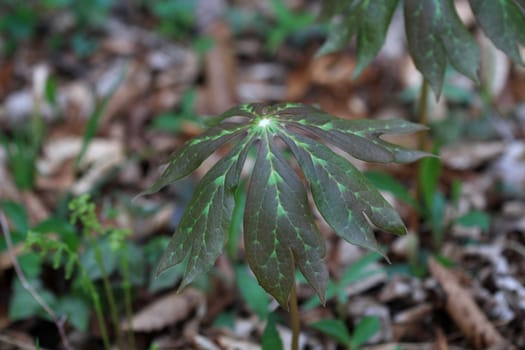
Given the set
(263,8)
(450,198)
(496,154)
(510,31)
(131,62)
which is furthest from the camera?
(263,8)

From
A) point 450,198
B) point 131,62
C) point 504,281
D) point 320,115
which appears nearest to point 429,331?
point 504,281

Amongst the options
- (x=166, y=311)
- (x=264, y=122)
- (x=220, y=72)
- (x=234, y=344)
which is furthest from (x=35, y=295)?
(x=220, y=72)

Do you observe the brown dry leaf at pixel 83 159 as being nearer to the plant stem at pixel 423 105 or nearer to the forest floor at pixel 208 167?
the forest floor at pixel 208 167

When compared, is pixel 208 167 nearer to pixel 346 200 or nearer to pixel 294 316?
pixel 294 316

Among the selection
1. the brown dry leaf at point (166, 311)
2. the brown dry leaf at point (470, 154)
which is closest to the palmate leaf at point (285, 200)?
the brown dry leaf at point (166, 311)

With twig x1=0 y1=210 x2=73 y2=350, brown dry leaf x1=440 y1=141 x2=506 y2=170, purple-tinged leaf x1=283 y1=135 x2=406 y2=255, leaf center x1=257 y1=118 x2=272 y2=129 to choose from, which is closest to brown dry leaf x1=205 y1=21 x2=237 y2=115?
brown dry leaf x1=440 y1=141 x2=506 y2=170

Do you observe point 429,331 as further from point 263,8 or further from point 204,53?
point 263,8
